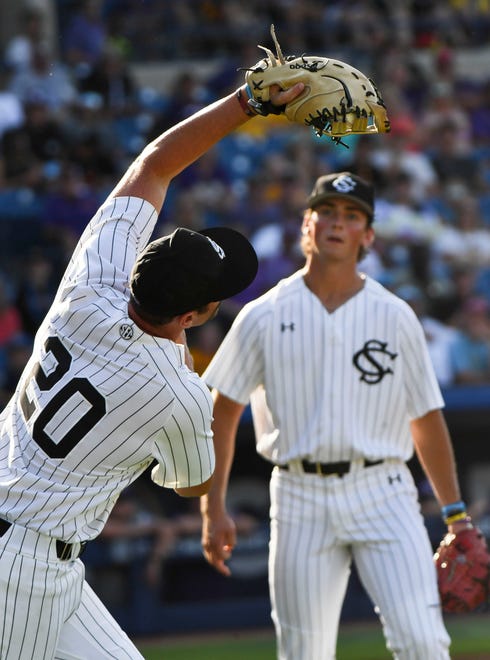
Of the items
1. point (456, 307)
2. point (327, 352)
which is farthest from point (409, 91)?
point (327, 352)

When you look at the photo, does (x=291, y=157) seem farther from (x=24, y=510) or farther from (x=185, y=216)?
(x=24, y=510)

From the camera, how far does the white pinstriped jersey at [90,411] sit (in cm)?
317

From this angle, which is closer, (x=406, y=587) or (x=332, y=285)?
(x=406, y=587)

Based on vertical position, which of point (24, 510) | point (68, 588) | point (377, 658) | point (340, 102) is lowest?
point (377, 658)

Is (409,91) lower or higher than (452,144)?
higher

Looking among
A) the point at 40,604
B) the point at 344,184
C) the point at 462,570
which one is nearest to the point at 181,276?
the point at 40,604

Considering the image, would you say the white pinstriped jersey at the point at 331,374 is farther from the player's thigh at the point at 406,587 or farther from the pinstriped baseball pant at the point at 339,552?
the player's thigh at the point at 406,587

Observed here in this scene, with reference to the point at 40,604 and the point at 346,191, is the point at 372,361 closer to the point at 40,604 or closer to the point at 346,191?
the point at 346,191

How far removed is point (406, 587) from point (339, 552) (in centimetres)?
31

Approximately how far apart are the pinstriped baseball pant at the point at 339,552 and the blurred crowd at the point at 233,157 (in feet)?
11.3

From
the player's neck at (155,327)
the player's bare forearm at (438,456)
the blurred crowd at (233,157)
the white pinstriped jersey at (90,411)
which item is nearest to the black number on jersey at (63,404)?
the white pinstriped jersey at (90,411)

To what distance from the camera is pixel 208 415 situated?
3.26 meters

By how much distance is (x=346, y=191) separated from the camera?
15.7 ft

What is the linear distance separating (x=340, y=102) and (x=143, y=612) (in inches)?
207
